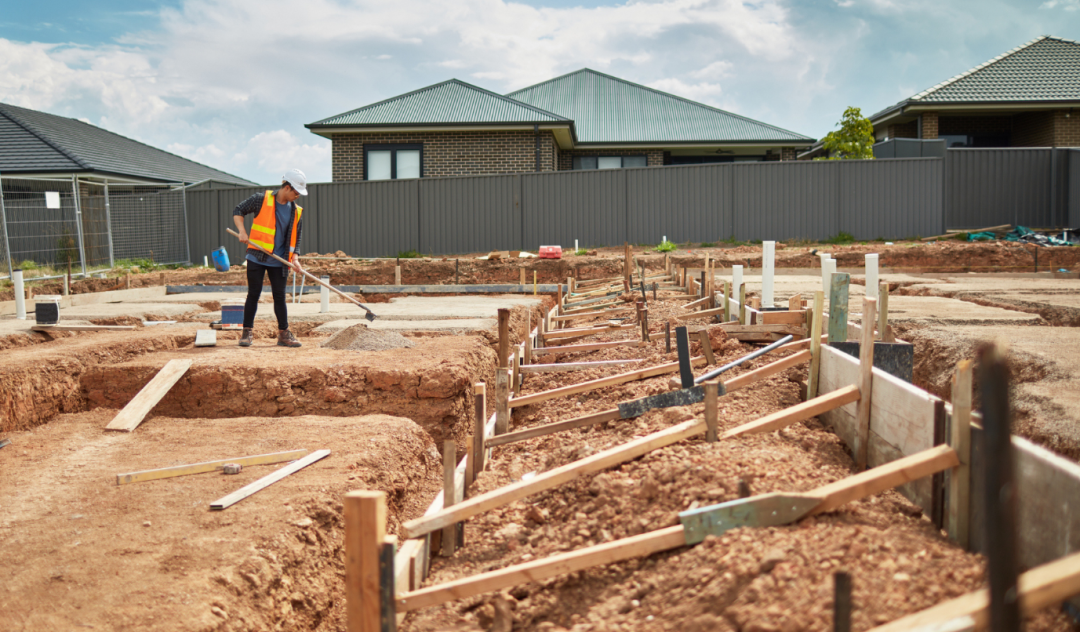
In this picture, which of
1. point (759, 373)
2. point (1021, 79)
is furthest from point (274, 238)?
point (1021, 79)

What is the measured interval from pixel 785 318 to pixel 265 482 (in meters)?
4.32

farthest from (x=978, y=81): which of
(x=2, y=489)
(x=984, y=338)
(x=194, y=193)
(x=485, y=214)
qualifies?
(x=2, y=489)

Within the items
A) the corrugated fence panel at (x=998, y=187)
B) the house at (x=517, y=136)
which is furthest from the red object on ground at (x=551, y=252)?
the corrugated fence panel at (x=998, y=187)

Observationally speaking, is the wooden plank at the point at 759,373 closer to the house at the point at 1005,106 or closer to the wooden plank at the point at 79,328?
the wooden plank at the point at 79,328

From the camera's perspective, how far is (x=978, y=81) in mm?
23609

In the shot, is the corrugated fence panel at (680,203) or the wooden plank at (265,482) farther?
the corrugated fence panel at (680,203)

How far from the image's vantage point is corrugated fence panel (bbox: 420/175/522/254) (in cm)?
1944

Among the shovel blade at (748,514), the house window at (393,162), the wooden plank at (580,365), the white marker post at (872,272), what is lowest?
the wooden plank at (580,365)

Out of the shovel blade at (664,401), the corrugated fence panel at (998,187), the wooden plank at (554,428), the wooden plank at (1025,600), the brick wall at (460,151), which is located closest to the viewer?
the wooden plank at (1025,600)

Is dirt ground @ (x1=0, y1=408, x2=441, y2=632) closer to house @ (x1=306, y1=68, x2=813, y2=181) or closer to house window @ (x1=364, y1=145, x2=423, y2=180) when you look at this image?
house @ (x1=306, y1=68, x2=813, y2=181)

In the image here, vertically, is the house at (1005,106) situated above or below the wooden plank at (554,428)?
above

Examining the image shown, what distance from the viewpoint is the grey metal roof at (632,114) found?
76.9 feet

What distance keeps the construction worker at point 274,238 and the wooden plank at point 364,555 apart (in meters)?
5.93

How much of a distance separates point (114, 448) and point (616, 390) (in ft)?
11.8
